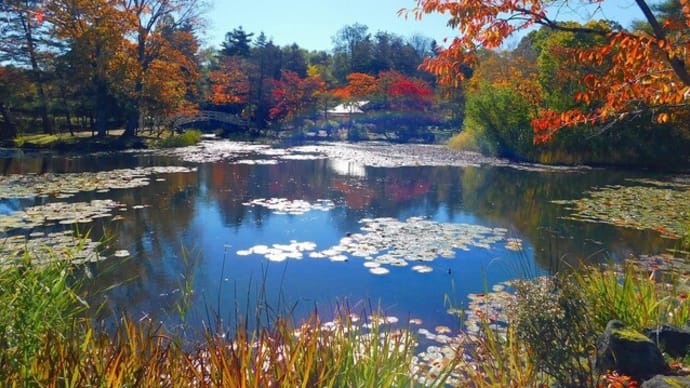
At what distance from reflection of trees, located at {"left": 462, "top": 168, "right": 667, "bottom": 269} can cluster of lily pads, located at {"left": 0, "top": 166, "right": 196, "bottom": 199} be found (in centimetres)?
787

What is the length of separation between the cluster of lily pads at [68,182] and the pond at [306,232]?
0.13 feet

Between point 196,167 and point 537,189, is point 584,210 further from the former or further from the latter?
point 196,167

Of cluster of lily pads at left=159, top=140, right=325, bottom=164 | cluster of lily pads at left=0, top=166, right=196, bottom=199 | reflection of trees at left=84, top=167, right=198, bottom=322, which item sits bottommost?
reflection of trees at left=84, top=167, right=198, bottom=322

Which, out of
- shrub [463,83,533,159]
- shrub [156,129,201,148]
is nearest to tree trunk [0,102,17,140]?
shrub [156,129,201,148]

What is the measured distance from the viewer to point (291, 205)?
9156 millimetres

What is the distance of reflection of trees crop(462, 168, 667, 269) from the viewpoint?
6328 millimetres

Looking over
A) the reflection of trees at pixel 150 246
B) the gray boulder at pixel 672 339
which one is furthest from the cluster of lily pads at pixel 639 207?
the reflection of trees at pixel 150 246

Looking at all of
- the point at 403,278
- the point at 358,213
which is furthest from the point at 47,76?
the point at 403,278

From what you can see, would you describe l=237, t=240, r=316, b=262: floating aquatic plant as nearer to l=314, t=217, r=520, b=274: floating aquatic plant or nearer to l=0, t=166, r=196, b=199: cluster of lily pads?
l=314, t=217, r=520, b=274: floating aquatic plant

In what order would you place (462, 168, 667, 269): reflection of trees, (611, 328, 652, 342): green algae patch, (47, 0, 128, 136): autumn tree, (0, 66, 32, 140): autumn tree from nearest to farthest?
1. (611, 328, 652, 342): green algae patch
2. (462, 168, 667, 269): reflection of trees
3. (47, 0, 128, 136): autumn tree
4. (0, 66, 32, 140): autumn tree

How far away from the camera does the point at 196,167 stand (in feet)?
46.9

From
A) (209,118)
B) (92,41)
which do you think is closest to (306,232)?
(92,41)

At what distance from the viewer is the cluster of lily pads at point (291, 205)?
865 cm

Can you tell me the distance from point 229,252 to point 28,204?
4777 mm
